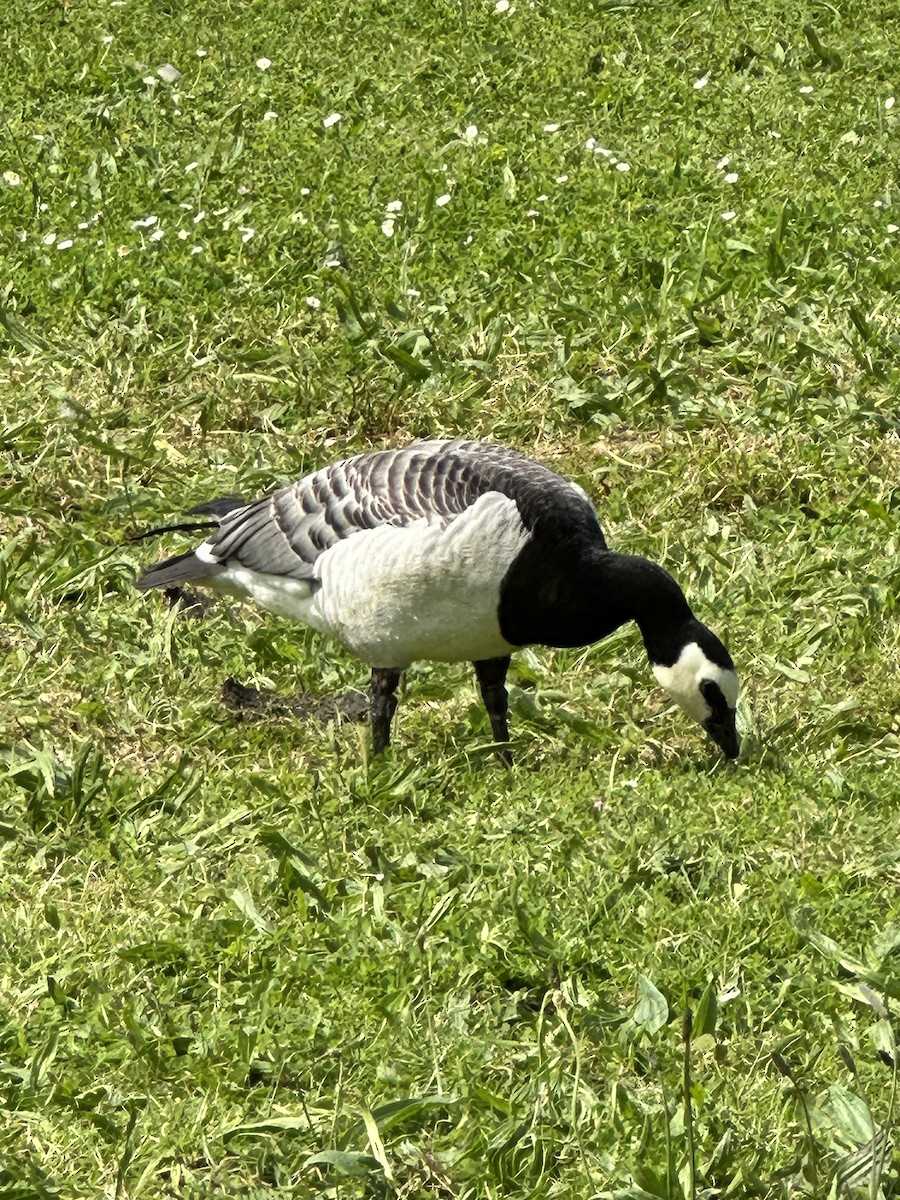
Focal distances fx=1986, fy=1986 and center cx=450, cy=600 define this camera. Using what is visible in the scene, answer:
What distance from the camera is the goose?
6.52 metres

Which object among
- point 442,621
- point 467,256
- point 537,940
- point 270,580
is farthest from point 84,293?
point 537,940

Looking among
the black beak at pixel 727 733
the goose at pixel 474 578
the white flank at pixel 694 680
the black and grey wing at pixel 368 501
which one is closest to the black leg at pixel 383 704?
the goose at pixel 474 578

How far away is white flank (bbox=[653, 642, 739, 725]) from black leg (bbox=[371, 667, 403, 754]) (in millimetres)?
941

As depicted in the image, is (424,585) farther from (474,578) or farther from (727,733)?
(727,733)

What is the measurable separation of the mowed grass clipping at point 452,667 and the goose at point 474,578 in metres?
0.31

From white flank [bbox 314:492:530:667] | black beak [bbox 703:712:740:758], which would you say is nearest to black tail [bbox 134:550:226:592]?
white flank [bbox 314:492:530:667]

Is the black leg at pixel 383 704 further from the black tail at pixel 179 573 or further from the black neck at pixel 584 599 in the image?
the black tail at pixel 179 573

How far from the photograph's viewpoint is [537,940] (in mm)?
5566

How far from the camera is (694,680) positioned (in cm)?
665

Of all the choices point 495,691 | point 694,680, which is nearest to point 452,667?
point 495,691

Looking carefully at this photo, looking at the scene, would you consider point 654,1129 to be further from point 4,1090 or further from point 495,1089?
point 4,1090

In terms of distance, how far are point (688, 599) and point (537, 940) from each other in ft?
8.37

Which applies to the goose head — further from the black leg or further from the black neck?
the black leg

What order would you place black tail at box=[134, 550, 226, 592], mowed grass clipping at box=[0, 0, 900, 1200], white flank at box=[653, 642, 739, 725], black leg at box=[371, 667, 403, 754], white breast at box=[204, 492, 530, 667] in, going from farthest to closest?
black tail at box=[134, 550, 226, 592], black leg at box=[371, 667, 403, 754], white flank at box=[653, 642, 739, 725], white breast at box=[204, 492, 530, 667], mowed grass clipping at box=[0, 0, 900, 1200]
